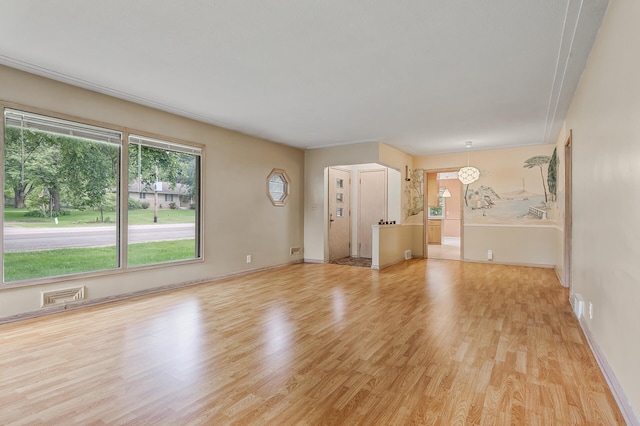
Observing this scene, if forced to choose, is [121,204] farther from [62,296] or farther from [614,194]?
[614,194]

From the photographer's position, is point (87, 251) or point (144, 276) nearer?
point (87, 251)

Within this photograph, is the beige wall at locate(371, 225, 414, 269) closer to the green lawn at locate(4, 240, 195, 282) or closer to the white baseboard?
the green lawn at locate(4, 240, 195, 282)

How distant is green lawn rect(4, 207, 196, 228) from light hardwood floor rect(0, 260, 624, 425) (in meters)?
1.02

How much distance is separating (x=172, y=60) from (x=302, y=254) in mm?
5087

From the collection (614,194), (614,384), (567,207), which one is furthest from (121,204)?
(567,207)

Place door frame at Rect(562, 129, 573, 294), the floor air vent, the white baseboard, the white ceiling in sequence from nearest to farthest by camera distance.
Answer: the white baseboard
the white ceiling
the floor air vent
door frame at Rect(562, 129, 573, 294)

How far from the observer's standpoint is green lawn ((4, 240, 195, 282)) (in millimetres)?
3449

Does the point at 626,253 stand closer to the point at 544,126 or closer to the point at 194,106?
the point at 544,126

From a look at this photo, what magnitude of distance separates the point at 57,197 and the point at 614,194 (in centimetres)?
516

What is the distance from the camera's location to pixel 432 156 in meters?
8.09

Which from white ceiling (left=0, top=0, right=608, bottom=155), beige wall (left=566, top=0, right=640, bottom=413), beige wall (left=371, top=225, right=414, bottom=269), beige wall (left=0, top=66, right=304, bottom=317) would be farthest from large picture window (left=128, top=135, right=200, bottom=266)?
beige wall (left=566, top=0, right=640, bottom=413)

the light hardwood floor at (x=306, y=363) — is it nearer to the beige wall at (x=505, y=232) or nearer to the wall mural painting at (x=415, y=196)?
the beige wall at (x=505, y=232)

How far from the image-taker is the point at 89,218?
4016mm

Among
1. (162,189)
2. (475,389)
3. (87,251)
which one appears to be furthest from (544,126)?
(87,251)
